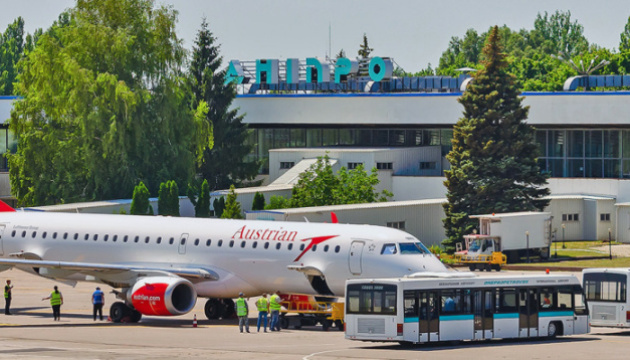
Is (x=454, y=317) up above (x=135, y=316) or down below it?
above

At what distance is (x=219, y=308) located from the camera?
54406 mm

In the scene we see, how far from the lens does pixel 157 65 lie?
95.2 meters

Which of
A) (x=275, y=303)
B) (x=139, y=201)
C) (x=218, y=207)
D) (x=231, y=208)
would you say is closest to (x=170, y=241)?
(x=275, y=303)

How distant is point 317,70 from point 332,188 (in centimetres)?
2312

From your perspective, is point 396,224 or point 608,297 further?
point 396,224

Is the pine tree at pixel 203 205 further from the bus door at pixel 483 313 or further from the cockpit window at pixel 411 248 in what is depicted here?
the bus door at pixel 483 313

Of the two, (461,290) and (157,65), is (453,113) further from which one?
(461,290)

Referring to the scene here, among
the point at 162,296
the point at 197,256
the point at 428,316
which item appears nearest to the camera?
the point at 428,316

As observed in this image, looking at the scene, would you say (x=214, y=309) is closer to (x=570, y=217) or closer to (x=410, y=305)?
(x=410, y=305)

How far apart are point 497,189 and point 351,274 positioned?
42.4 metres

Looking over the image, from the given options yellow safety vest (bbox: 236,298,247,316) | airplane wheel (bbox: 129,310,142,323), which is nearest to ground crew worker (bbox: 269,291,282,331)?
yellow safety vest (bbox: 236,298,247,316)

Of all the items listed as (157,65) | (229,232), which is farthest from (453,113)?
(229,232)

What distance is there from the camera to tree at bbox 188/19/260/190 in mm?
112812

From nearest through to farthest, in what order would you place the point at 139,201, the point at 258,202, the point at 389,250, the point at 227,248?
the point at 389,250 < the point at 227,248 < the point at 139,201 < the point at 258,202
